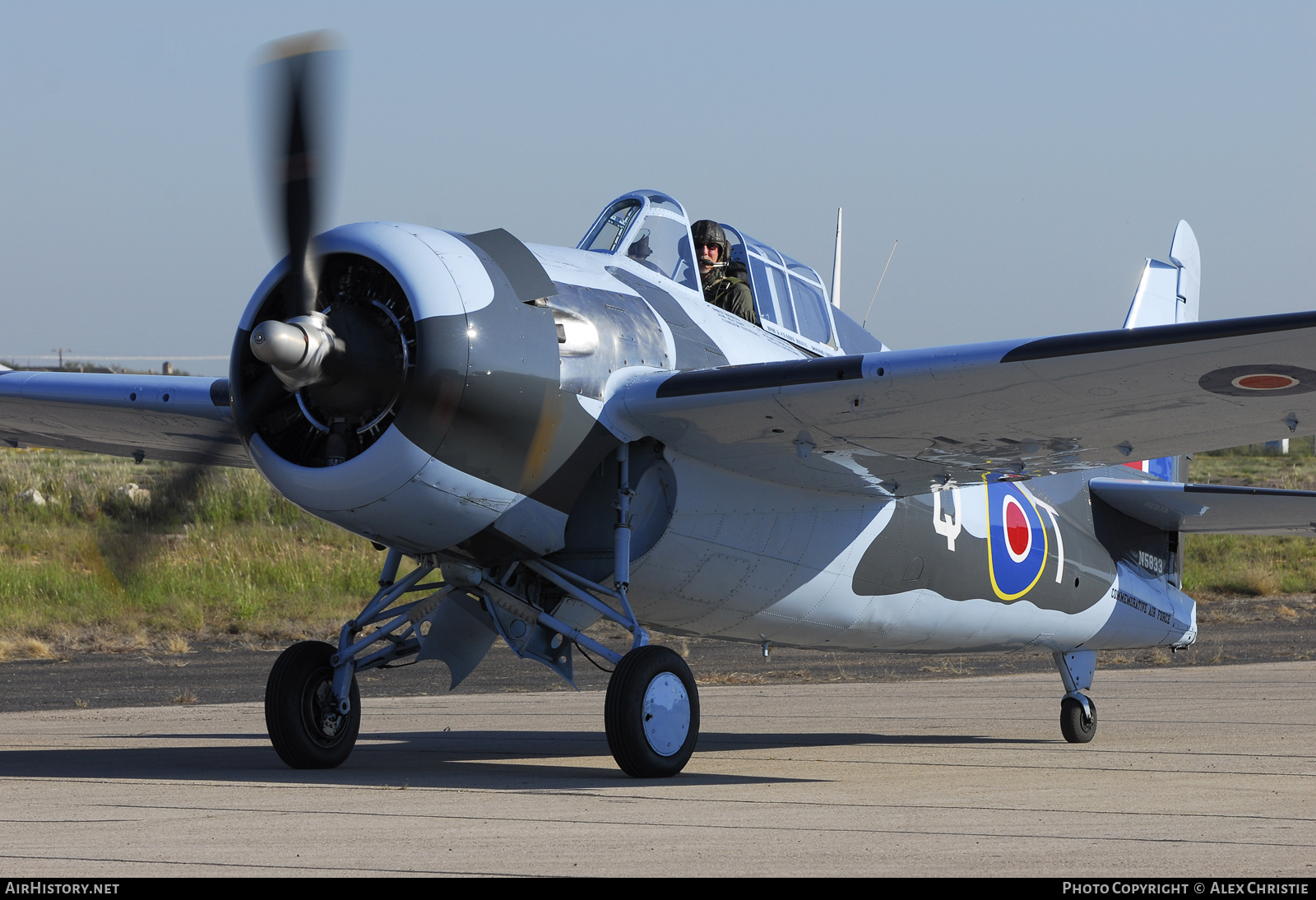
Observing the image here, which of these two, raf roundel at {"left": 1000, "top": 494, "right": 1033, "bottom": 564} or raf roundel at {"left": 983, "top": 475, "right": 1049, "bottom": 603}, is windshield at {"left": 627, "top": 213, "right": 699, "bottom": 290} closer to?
raf roundel at {"left": 983, "top": 475, "right": 1049, "bottom": 603}

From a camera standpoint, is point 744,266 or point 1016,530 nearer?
point 744,266

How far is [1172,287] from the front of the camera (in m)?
15.1

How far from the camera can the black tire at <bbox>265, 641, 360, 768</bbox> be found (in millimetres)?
8883

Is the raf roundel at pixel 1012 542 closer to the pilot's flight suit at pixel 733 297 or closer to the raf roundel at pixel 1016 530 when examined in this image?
the raf roundel at pixel 1016 530

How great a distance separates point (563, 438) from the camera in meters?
7.90

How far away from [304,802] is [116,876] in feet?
7.62

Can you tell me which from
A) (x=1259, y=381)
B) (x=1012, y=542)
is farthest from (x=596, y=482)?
(x=1012, y=542)

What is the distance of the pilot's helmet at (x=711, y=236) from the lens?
9.92 metres

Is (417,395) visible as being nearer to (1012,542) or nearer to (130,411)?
(130,411)

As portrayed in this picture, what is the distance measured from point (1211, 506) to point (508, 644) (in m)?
7.30

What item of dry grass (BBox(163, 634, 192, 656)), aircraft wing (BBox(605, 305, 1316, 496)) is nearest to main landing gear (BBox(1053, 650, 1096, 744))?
aircraft wing (BBox(605, 305, 1316, 496))

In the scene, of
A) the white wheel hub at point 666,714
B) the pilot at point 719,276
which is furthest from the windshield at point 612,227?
the white wheel hub at point 666,714
